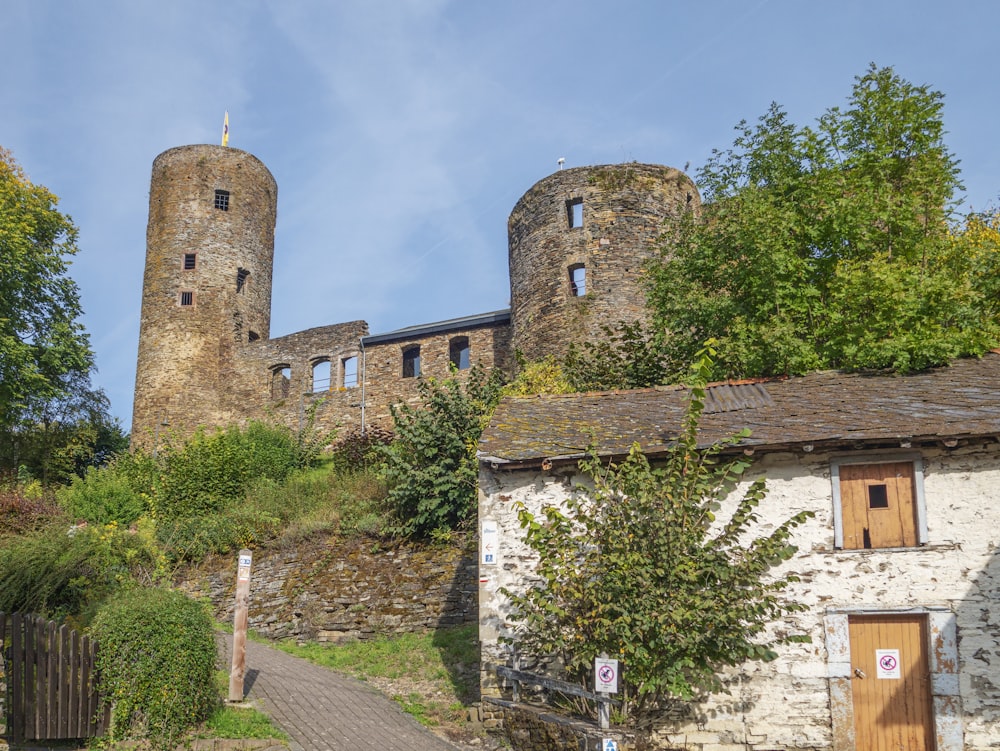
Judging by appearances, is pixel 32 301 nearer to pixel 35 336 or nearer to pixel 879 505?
pixel 35 336

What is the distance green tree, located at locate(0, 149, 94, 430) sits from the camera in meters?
23.9

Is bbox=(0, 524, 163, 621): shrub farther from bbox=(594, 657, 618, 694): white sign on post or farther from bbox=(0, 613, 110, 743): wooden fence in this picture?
bbox=(594, 657, 618, 694): white sign on post

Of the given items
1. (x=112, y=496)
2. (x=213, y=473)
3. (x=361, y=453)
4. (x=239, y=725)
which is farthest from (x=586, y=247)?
(x=239, y=725)

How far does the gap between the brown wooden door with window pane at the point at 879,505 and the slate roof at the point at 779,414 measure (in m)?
0.39

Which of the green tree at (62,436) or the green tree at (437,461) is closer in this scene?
the green tree at (437,461)

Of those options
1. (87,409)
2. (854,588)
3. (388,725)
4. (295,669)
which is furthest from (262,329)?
(854,588)

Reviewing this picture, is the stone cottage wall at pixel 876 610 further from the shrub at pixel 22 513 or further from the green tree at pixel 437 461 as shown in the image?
the shrub at pixel 22 513

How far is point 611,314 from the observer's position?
2456 cm

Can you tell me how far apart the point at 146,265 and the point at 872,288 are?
1080 inches

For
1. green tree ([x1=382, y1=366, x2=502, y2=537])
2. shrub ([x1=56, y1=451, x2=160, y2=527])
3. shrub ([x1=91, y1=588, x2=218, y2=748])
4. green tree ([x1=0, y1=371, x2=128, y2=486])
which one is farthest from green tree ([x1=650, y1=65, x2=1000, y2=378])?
green tree ([x1=0, y1=371, x2=128, y2=486])

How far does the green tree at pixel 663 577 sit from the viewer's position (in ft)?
32.3

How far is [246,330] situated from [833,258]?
78.4 ft

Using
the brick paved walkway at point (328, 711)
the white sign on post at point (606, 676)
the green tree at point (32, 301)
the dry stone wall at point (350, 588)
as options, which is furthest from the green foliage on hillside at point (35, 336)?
the white sign on post at point (606, 676)

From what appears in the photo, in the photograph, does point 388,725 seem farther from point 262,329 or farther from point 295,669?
point 262,329
